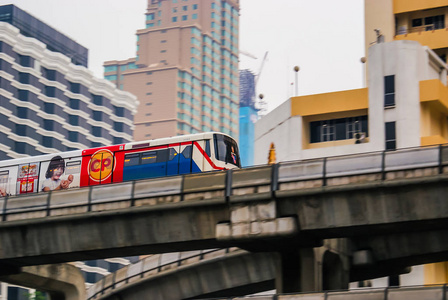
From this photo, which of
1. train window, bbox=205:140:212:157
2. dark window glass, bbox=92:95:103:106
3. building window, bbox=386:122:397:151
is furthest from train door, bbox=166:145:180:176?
dark window glass, bbox=92:95:103:106

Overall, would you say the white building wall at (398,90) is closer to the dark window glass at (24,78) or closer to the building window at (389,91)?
the building window at (389,91)

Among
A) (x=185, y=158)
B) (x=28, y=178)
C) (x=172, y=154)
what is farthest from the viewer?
(x=28, y=178)

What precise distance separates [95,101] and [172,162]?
108m

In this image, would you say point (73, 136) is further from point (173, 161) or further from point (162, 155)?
point (173, 161)

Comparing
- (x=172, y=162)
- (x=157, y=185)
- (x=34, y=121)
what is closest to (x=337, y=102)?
(x=172, y=162)

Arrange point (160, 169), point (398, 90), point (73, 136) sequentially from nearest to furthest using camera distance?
1. point (160, 169)
2. point (398, 90)
3. point (73, 136)

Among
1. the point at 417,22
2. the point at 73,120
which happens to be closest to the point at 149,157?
the point at 417,22

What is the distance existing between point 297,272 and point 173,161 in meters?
12.1

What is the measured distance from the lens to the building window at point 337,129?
6738 centimetres

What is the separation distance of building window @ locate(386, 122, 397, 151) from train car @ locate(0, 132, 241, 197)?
16874 mm

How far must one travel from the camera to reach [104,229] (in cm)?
3953

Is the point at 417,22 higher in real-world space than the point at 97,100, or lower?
lower

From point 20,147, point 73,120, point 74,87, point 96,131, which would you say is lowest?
point 20,147

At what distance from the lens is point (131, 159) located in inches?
1944
